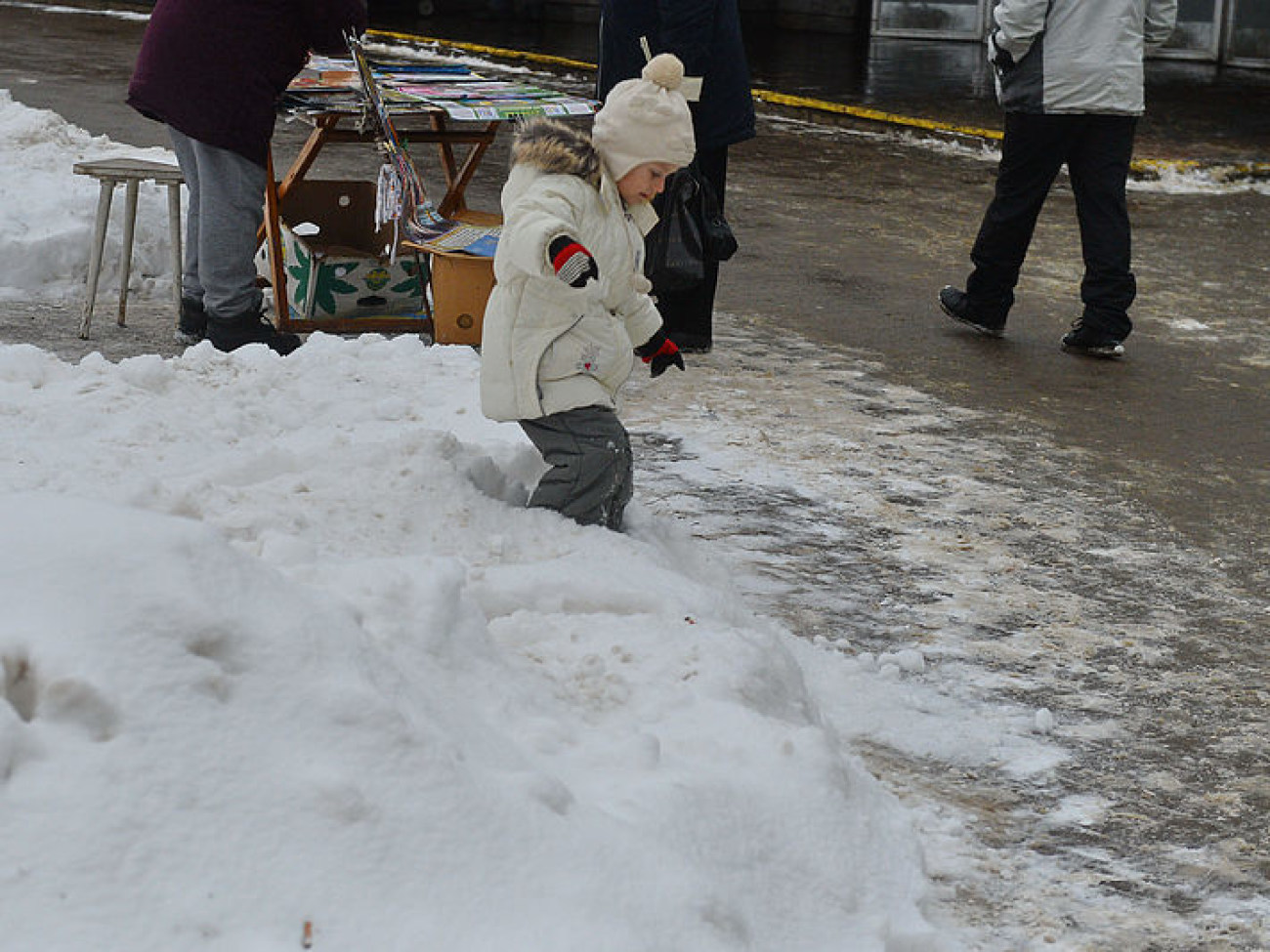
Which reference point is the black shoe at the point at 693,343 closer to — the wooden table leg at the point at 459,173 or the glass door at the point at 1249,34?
the wooden table leg at the point at 459,173

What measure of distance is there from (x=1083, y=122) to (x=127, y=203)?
3644 mm

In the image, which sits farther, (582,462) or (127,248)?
(127,248)

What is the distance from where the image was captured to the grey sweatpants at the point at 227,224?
5.62 meters

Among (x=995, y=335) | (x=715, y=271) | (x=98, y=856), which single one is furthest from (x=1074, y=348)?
(x=98, y=856)

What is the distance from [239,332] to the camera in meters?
5.71

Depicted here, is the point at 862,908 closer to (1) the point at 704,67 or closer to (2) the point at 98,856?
(2) the point at 98,856

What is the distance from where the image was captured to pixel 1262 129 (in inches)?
483

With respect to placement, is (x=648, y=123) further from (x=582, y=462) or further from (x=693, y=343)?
(x=693, y=343)

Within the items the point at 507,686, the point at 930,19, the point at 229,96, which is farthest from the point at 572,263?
the point at 930,19

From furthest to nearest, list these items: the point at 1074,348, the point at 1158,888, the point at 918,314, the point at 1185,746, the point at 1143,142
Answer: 1. the point at 1143,142
2. the point at 918,314
3. the point at 1074,348
4. the point at 1185,746
5. the point at 1158,888

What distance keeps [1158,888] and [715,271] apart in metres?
3.60

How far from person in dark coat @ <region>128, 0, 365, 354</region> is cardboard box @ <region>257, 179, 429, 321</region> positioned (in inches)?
13.5

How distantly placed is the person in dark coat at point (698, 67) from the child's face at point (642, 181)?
1.91 m

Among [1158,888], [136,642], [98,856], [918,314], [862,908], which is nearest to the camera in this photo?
[98,856]
